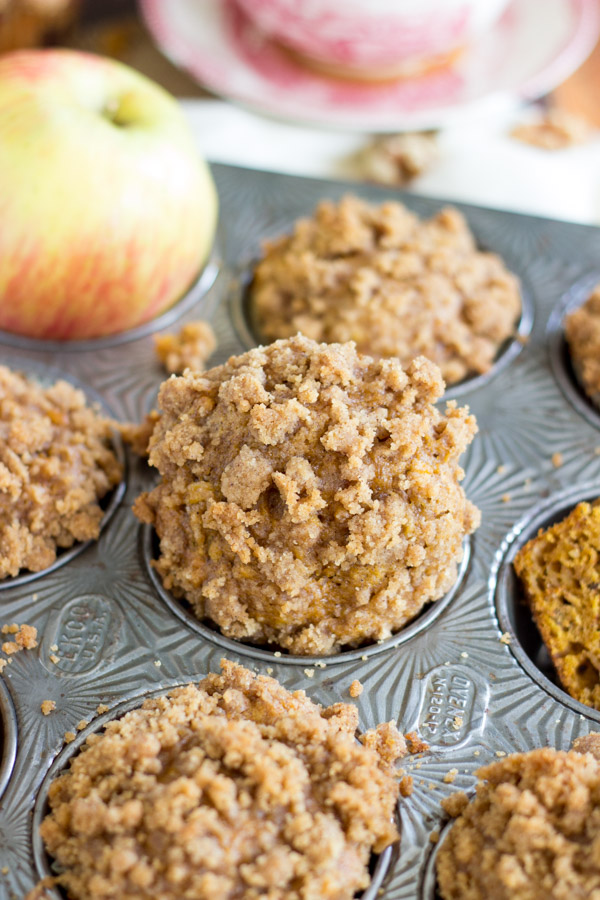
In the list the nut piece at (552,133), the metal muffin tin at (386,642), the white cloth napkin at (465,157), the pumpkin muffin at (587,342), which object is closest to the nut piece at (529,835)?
the metal muffin tin at (386,642)

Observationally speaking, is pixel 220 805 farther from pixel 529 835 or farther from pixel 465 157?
pixel 465 157

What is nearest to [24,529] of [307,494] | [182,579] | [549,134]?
[182,579]

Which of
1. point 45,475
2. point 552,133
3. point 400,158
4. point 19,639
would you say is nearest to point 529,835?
point 19,639

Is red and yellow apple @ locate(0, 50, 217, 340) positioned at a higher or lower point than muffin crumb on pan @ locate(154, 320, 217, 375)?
higher

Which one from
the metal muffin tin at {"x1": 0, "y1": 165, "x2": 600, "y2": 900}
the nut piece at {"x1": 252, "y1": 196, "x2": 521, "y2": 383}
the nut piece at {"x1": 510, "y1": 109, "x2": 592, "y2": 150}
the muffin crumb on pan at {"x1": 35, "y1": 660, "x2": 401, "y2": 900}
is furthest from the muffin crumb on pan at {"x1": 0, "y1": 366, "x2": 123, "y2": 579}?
the nut piece at {"x1": 510, "y1": 109, "x2": 592, "y2": 150}

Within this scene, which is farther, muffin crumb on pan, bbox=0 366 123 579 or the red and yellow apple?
the red and yellow apple

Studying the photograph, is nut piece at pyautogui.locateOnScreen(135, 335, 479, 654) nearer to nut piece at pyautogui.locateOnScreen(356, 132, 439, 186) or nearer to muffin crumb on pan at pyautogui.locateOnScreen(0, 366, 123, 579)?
A: muffin crumb on pan at pyautogui.locateOnScreen(0, 366, 123, 579)
